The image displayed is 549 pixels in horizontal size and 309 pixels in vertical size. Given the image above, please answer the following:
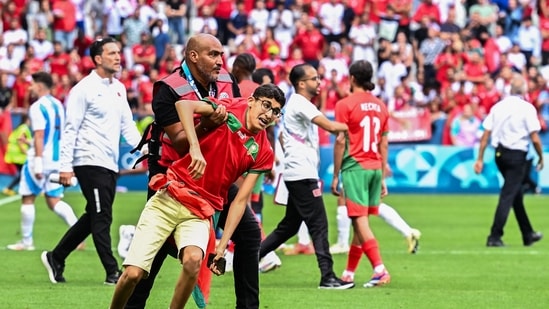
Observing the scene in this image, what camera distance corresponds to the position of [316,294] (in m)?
11.6

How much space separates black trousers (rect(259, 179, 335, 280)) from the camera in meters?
12.1

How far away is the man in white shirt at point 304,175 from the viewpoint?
1209 centimetres

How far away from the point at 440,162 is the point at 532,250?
1109 cm

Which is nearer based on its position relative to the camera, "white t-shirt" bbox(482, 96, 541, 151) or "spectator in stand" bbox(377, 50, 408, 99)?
"white t-shirt" bbox(482, 96, 541, 151)

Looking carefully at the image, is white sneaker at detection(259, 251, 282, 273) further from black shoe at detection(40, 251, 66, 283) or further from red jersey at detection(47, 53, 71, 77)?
red jersey at detection(47, 53, 71, 77)

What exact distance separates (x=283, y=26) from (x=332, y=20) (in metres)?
1.39

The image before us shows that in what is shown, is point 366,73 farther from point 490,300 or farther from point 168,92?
point 168,92

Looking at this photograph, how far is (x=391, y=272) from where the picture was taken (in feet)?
44.7

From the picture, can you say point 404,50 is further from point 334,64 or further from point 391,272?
point 391,272

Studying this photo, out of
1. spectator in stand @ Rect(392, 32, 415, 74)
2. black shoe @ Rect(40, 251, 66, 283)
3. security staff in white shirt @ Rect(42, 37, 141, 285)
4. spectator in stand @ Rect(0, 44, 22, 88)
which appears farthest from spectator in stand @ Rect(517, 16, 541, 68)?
black shoe @ Rect(40, 251, 66, 283)

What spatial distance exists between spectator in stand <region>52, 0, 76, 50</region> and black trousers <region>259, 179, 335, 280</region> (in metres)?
21.2

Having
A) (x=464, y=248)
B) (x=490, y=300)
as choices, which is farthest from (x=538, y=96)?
(x=490, y=300)

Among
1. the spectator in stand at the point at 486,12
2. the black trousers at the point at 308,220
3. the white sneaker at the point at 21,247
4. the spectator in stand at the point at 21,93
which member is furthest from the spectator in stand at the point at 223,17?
the black trousers at the point at 308,220

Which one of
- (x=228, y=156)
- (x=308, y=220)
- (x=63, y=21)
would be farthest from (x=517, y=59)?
(x=228, y=156)
